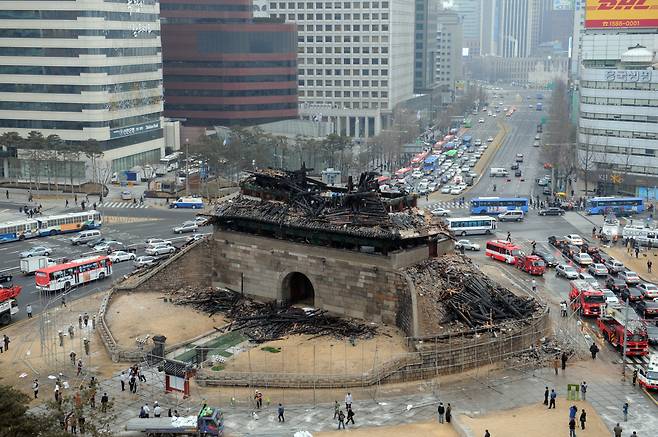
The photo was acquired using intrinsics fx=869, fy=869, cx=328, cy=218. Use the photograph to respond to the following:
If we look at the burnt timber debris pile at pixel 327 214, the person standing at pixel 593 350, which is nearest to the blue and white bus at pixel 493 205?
the burnt timber debris pile at pixel 327 214

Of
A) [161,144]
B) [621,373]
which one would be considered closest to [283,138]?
[161,144]

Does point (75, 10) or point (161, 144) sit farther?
point (161, 144)

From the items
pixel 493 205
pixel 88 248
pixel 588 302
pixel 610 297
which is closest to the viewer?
pixel 588 302

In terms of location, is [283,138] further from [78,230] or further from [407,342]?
[407,342]

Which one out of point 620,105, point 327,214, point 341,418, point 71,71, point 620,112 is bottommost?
point 341,418

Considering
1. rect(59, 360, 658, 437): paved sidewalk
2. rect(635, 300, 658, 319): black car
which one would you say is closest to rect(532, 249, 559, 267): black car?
rect(635, 300, 658, 319): black car

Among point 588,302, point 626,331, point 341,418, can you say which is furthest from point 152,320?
point 588,302

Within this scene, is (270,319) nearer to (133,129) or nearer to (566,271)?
(566,271)
